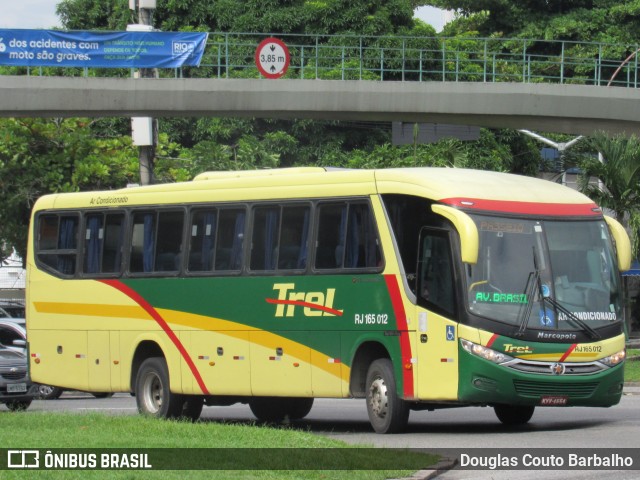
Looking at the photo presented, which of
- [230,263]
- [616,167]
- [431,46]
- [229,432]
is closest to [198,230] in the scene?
[230,263]

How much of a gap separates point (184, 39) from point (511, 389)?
2414cm

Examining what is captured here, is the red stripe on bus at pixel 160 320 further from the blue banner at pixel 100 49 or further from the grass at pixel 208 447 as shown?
the blue banner at pixel 100 49

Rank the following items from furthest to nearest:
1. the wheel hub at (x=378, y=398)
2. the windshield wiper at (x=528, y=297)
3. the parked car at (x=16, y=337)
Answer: the parked car at (x=16, y=337) < the wheel hub at (x=378, y=398) < the windshield wiper at (x=528, y=297)

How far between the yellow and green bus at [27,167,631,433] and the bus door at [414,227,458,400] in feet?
0.06

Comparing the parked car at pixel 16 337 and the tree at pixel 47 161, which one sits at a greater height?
the tree at pixel 47 161

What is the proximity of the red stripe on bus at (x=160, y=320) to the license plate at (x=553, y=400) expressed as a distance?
5.03m

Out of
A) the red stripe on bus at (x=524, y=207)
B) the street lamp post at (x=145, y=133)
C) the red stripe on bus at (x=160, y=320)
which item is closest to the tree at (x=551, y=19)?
the street lamp post at (x=145, y=133)

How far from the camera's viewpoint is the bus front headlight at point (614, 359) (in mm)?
16125

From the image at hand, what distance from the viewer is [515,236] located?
15969 mm

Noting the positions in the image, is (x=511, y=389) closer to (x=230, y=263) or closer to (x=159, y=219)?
(x=230, y=263)

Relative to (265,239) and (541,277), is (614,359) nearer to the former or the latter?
(541,277)

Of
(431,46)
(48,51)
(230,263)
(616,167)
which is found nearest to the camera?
(230,263)

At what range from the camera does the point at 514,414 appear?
57.8ft

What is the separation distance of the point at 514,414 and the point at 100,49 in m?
22.6
